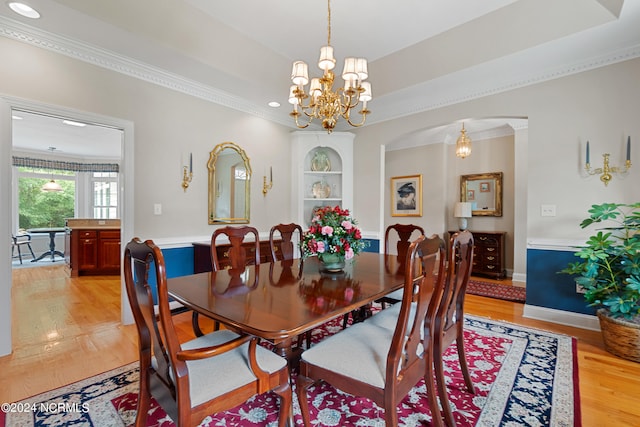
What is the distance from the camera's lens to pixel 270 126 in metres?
4.28

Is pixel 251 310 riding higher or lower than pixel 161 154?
lower

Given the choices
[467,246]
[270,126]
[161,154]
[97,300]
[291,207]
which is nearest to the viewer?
[467,246]

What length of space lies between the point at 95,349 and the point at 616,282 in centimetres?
436

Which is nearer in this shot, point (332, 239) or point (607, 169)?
point (332, 239)

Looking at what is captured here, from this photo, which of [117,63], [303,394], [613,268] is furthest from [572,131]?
[117,63]

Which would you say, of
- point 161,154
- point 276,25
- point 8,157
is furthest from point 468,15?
point 8,157

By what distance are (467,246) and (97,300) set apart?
4405mm

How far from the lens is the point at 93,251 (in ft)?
17.3

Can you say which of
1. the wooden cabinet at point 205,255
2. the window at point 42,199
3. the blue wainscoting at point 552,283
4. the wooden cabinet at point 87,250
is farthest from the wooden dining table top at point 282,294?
the window at point 42,199

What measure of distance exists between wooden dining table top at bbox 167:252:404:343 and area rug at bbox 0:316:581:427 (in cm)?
71

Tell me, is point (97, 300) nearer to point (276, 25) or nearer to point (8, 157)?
point (8, 157)

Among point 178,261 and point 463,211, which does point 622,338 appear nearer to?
point 463,211


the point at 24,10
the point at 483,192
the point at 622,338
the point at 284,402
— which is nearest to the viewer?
the point at 284,402

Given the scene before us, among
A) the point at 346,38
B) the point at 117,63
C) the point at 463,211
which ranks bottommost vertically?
the point at 463,211
